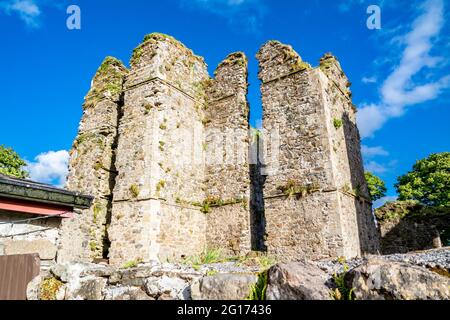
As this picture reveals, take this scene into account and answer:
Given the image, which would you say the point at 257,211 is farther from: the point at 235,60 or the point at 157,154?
the point at 235,60

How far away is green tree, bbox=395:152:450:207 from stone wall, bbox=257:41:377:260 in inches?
665

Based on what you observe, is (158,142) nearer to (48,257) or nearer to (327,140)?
(327,140)

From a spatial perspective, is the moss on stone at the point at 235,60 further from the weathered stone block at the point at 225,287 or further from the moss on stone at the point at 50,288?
the weathered stone block at the point at 225,287

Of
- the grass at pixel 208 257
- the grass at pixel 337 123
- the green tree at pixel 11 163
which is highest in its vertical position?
the green tree at pixel 11 163

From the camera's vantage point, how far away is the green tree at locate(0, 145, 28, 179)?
1148 inches

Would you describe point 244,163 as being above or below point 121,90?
below

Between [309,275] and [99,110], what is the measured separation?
14.5m

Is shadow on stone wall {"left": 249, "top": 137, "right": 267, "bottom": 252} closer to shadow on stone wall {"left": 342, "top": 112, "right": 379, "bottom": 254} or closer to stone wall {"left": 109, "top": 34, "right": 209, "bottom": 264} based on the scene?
stone wall {"left": 109, "top": 34, "right": 209, "bottom": 264}

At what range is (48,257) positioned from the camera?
19.4 ft

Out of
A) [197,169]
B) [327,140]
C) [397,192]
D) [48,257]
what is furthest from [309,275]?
[397,192]

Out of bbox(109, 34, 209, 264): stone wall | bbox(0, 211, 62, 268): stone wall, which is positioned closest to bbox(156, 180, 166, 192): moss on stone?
bbox(109, 34, 209, 264): stone wall

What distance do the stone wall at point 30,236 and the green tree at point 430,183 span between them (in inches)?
1160

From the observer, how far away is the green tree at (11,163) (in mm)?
29156

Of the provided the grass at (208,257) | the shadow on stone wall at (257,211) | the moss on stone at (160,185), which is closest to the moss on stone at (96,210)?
the moss on stone at (160,185)
